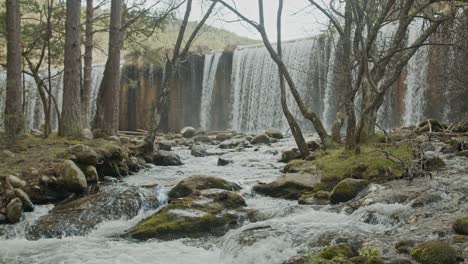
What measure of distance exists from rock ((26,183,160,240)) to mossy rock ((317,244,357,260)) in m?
3.43

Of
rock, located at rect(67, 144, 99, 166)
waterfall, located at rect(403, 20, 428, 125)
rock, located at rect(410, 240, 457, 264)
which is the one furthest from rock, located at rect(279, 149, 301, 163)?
waterfall, located at rect(403, 20, 428, 125)

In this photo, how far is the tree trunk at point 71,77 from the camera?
36.2 ft

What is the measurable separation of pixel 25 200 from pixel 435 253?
546 cm

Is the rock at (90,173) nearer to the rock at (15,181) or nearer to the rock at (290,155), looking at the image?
the rock at (15,181)

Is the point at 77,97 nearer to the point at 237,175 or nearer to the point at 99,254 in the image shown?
the point at 237,175

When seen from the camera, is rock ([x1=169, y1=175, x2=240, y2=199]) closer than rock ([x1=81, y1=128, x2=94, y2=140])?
Yes

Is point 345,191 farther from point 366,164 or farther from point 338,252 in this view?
point 338,252

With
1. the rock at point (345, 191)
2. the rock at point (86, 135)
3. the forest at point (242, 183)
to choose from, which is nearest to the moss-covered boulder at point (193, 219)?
the forest at point (242, 183)

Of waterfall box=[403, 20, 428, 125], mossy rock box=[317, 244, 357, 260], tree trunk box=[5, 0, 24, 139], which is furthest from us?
waterfall box=[403, 20, 428, 125]

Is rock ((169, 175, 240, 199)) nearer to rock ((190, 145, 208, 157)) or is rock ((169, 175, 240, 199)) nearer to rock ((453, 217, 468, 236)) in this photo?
rock ((453, 217, 468, 236))

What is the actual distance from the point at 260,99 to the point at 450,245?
21026 mm

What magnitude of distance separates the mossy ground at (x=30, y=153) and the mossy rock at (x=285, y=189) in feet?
12.0

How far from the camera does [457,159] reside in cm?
863

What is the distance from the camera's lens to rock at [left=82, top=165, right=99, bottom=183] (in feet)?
27.8
